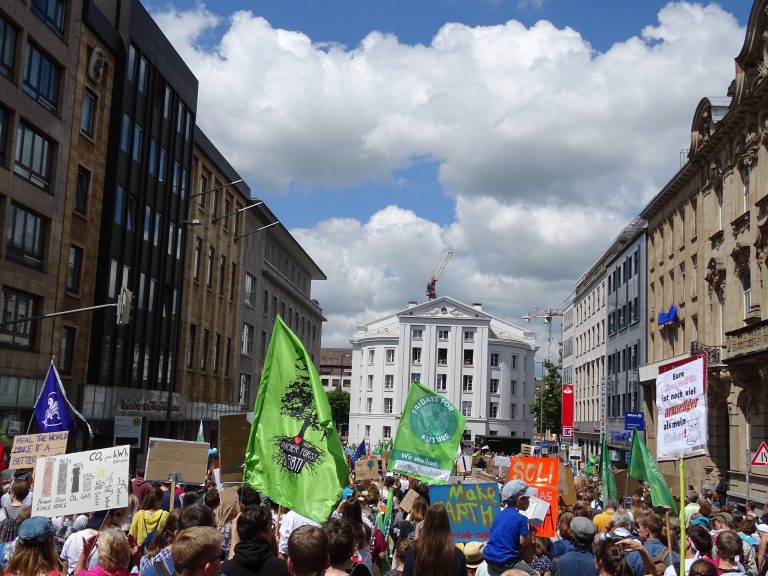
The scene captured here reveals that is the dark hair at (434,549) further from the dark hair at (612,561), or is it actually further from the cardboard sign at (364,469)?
the cardboard sign at (364,469)

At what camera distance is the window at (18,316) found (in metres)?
25.8

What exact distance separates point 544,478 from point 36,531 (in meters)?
9.39

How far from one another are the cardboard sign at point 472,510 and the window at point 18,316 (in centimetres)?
1861

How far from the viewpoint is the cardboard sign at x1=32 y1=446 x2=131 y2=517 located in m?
9.05

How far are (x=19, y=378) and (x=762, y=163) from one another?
84.8 ft

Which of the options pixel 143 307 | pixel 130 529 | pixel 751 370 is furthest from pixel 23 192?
pixel 751 370

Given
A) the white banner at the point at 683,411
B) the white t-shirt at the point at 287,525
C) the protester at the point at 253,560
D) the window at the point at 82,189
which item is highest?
the window at the point at 82,189

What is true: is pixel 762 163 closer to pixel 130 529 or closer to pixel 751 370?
pixel 751 370

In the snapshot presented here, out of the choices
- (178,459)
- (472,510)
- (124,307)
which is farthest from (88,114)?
(472,510)

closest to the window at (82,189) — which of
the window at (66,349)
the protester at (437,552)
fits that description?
the window at (66,349)

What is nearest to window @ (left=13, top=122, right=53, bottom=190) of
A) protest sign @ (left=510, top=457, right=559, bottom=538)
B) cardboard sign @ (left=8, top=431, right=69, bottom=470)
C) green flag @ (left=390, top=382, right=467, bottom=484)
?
cardboard sign @ (left=8, top=431, right=69, bottom=470)

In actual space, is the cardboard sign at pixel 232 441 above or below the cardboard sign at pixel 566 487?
above

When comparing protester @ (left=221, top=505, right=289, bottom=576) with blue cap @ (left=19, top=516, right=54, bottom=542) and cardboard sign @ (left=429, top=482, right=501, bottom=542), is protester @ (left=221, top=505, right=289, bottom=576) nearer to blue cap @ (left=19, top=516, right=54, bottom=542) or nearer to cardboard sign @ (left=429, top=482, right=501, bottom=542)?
blue cap @ (left=19, top=516, right=54, bottom=542)

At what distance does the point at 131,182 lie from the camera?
3472cm
